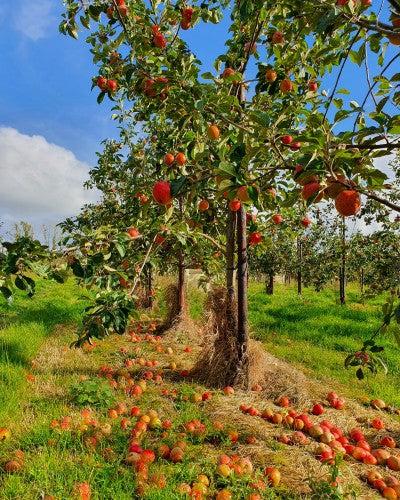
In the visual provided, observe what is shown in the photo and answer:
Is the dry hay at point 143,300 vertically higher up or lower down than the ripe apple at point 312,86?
lower down

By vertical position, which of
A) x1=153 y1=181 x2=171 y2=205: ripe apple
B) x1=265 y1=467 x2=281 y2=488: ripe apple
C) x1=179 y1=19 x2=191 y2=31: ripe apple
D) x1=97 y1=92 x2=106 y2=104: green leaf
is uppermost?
x1=179 y1=19 x2=191 y2=31: ripe apple

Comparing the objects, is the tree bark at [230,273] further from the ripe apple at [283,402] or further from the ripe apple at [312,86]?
the ripe apple at [312,86]

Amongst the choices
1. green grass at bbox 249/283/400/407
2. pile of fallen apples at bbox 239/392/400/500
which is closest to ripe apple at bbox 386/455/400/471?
pile of fallen apples at bbox 239/392/400/500

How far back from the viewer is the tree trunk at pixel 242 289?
4.06 metres

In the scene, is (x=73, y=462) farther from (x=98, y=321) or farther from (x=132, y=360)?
(x=132, y=360)

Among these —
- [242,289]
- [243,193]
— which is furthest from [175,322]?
[243,193]

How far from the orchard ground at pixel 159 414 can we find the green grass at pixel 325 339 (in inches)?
1.4

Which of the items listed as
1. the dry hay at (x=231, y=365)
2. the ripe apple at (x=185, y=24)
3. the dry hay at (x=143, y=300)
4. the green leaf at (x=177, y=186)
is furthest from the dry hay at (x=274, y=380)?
the dry hay at (x=143, y=300)

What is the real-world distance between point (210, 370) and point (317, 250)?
13528 mm

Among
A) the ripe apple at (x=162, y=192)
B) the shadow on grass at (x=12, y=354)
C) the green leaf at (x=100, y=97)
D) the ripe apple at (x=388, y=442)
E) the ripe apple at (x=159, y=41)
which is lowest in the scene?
the ripe apple at (x=388, y=442)

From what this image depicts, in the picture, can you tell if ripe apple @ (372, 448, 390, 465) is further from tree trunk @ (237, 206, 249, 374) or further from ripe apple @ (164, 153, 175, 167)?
ripe apple @ (164, 153, 175, 167)

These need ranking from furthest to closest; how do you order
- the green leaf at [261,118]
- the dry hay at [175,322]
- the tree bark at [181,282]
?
1. the tree bark at [181,282]
2. the dry hay at [175,322]
3. the green leaf at [261,118]

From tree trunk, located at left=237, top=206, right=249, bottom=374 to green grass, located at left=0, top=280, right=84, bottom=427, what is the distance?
190 cm

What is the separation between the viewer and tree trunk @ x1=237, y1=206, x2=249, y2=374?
13.3 feet
